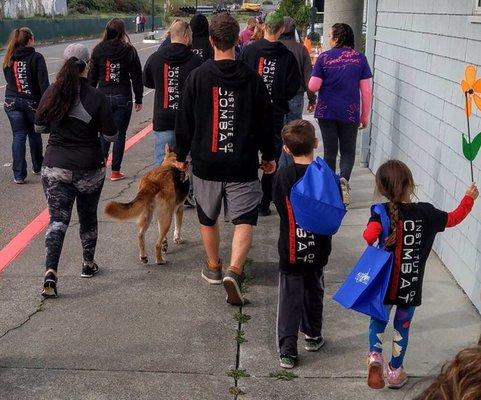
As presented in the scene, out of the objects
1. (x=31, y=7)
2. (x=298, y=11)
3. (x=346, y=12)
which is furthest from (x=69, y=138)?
(x=31, y=7)

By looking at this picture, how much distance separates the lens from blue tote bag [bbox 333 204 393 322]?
12.7ft

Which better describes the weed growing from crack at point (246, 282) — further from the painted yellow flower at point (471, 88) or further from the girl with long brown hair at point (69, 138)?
the painted yellow flower at point (471, 88)

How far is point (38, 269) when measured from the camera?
→ 6.09m

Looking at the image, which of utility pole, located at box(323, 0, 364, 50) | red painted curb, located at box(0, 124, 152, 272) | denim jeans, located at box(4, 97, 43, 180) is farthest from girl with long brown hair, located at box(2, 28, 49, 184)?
utility pole, located at box(323, 0, 364, 50)

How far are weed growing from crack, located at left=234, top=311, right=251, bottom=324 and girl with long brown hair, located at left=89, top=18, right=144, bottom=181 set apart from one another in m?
3.73

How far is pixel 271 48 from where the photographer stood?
7012mm

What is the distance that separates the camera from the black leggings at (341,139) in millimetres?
7586

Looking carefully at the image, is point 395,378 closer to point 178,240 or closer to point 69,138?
point 69,138

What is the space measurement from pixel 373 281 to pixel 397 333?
1.34 feet

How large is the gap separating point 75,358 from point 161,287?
1336mm

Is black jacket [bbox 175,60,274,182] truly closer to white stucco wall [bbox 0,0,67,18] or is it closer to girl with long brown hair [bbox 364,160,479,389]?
girl with long brown hair [bbox 364,160,479,389]

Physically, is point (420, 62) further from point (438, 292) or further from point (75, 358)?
point (75, 358)

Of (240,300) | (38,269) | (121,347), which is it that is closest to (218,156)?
(240,300)

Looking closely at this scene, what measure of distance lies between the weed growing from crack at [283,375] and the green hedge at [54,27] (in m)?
40.0
